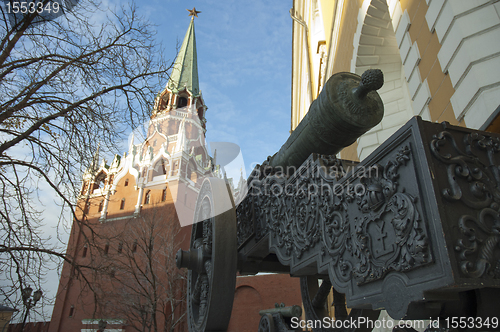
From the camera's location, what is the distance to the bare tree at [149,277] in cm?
1567

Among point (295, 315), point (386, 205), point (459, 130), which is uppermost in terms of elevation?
point (459, 130)

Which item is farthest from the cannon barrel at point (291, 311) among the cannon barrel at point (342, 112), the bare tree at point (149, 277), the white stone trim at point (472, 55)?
the bare tree at point (149, 277)

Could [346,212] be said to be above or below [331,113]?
below

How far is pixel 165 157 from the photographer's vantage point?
27.4 meters

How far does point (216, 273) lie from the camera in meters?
2.25

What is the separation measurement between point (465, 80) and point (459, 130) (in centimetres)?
222

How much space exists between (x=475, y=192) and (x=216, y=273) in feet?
5.23

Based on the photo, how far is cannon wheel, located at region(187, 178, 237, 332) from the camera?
2230 millimetres

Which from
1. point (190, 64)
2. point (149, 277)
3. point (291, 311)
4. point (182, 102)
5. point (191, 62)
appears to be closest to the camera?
point (291, 311)

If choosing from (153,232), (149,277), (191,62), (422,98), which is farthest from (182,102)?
(422,98)

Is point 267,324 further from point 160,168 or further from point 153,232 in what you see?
point 160,168

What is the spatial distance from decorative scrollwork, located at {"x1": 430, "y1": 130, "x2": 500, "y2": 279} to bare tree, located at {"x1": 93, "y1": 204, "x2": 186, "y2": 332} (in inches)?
574

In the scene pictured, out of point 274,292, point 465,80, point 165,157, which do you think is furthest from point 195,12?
point 465,80

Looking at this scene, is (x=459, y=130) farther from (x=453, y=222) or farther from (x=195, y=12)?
(x=195, y=12)
